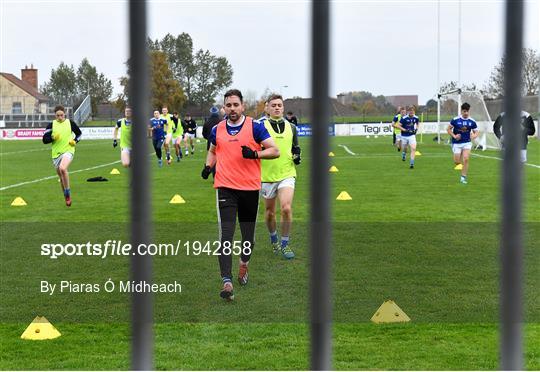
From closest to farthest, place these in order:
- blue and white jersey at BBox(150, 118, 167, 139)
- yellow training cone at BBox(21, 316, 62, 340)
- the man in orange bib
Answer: yellow training cone at BBox(21, 316, 62, 340) < the man in orange bib < blue and white jersey at BBox(150, 118, 167, 139)

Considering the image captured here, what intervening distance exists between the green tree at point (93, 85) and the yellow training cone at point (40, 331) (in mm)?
77119

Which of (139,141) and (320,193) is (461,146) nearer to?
(320,193)

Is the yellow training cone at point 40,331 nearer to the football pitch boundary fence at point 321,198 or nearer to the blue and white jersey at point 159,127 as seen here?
the football pitch boundary fence at point 321,198

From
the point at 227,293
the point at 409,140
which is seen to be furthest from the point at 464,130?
the point at 227,293

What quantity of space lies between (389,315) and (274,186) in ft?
12.0

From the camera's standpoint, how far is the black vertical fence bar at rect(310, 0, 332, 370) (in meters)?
1.39

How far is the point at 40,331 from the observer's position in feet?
18.5

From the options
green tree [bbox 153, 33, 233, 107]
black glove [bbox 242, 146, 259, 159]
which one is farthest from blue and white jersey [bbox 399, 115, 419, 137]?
green tree [bbox 153, 33, 233, 107]

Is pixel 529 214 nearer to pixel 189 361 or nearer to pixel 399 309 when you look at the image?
pixel 399 309

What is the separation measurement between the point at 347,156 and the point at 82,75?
6141 centimetres

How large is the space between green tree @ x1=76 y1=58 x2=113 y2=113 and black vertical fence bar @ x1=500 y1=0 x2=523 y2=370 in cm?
8159

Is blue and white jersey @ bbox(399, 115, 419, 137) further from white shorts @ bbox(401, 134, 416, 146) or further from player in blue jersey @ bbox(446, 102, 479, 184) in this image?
player in blue jersey @ bbox(446, 102, 479, 184)

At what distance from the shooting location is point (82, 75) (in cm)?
8719

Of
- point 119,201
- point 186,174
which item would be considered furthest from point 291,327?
point 186,174
